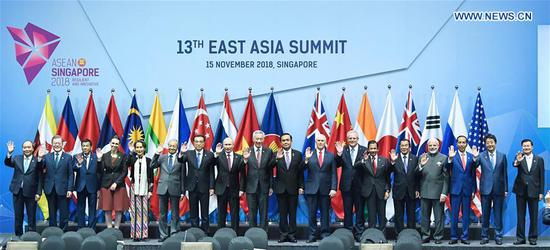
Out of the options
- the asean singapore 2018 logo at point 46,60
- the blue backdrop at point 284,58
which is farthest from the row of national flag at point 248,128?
the asean singapore 2018 logo at point 46,60

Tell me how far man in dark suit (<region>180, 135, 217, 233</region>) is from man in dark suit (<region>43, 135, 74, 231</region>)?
1.68 m

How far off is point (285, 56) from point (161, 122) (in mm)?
2189

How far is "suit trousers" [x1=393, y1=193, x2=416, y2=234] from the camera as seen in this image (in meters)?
13.0

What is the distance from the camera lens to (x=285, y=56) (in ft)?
47.3

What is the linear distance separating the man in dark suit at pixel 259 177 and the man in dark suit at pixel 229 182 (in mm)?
147

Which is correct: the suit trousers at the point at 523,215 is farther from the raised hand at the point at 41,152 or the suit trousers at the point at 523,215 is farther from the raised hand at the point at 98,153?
the raised hand at the point at 41,152

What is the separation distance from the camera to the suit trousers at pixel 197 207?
13094mm

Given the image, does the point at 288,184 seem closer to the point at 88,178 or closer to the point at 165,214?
the point at 165,214

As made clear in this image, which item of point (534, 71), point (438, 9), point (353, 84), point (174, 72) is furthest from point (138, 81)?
point (534, 71)

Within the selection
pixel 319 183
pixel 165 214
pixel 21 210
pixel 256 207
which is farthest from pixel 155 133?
pixel 319 183

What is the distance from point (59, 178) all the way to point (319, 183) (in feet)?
12.2

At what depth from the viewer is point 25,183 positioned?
13172 millimetres

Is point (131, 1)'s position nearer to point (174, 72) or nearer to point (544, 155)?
point (174, 72)

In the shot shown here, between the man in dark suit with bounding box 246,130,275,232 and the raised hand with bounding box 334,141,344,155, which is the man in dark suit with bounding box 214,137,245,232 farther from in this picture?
the raised hand with bounding box 334,141,344,155
